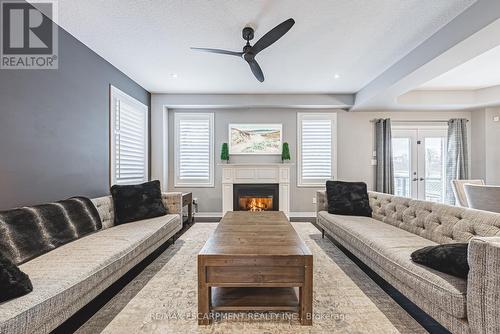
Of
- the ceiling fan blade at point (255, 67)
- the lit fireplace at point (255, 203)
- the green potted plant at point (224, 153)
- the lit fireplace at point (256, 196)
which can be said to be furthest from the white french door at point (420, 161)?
the ceiling fan blade at point (255, 67)

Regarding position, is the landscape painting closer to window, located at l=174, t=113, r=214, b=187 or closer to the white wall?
the white wall

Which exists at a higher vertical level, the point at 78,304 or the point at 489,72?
the point at 489,72

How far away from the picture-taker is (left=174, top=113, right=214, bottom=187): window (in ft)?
18.2

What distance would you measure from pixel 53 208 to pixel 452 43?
4343 mm

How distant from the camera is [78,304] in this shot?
158 cm

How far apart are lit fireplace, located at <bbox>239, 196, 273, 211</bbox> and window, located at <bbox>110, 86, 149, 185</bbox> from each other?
2094 mm

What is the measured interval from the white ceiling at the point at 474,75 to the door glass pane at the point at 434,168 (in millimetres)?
1272

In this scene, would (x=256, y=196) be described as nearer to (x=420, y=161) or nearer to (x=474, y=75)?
(x=420, y=161)

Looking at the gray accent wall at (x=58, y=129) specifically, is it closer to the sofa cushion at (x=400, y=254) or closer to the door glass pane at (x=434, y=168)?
the sofa cushion at (x=400, y=254)

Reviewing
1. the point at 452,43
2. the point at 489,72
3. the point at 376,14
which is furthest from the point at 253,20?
the point at 489,72

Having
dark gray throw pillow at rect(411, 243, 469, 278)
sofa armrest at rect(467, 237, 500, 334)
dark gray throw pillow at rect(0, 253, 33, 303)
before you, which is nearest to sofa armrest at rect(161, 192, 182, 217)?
dark gray throw pillow at rect(0, 253, 33, 303)

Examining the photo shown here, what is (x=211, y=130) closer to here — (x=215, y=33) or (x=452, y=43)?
(x=215, y=33)

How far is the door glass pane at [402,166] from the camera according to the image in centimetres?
565

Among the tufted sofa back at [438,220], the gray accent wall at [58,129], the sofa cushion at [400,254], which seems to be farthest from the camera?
the gray accent wall at [58,129]
